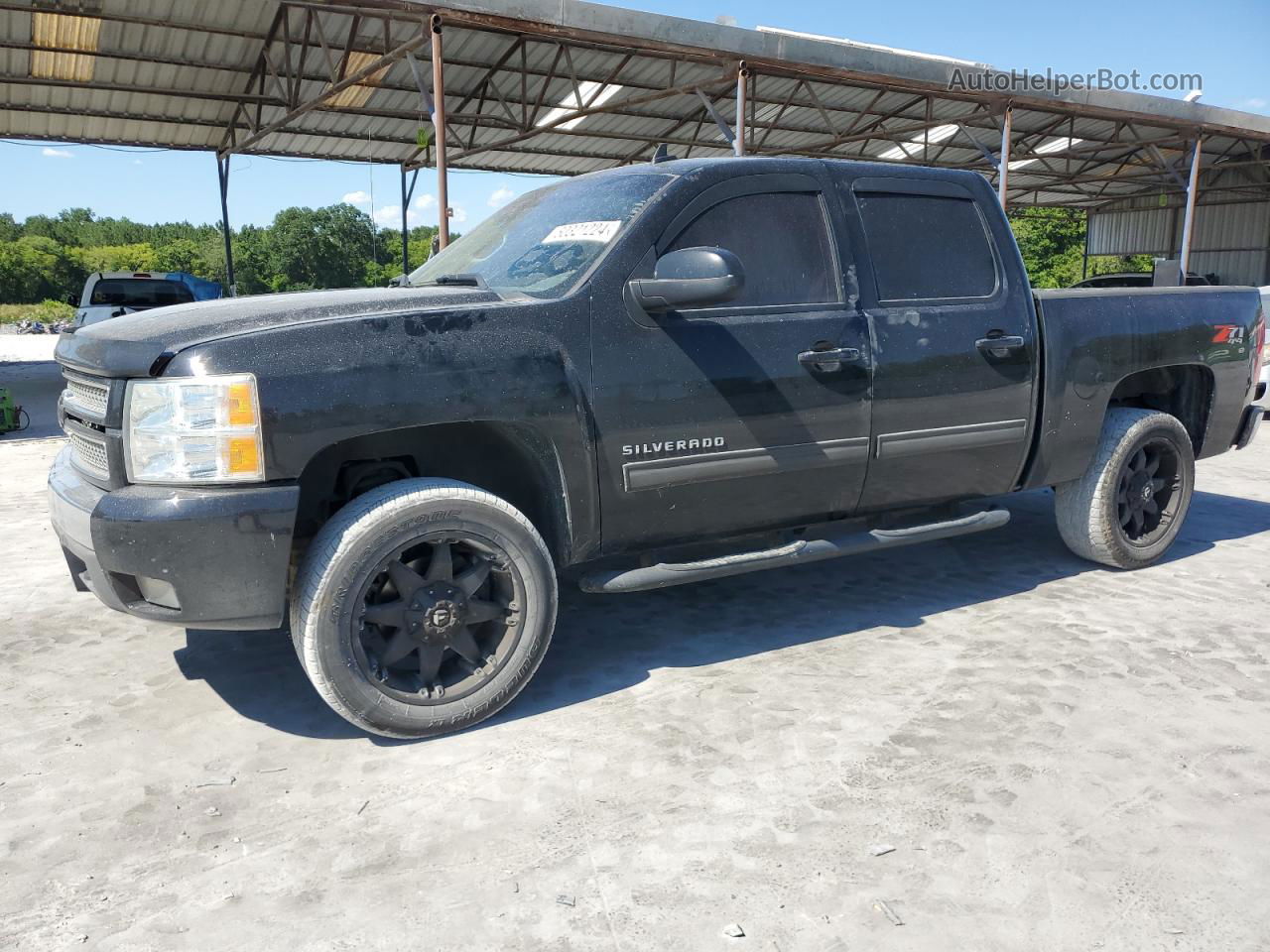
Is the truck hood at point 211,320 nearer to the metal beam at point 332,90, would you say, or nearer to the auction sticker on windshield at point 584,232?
the auction sticker on windshield at point 584,232

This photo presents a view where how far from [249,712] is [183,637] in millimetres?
842

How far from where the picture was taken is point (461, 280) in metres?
3.52

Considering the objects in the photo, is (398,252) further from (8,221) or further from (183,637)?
(183,637)

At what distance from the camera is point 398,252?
73.9 meters

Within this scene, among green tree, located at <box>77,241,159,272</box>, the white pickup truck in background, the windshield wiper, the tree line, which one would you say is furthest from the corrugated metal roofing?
green tree, located at <box>77,241,159,272</box>

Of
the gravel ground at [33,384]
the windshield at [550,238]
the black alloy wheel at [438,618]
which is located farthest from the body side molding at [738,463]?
the gravel ground at [33,384]

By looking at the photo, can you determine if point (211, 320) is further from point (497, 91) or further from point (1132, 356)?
point (497, 91)

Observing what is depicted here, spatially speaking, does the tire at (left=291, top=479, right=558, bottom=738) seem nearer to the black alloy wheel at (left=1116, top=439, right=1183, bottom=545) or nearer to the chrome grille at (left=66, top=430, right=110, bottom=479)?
the chrome grille at (left=66, top=430, right=110, bottom=479)

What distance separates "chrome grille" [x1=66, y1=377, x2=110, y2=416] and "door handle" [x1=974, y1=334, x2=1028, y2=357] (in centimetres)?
323

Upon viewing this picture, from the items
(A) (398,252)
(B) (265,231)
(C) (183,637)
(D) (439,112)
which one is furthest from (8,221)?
(C) (183,637)

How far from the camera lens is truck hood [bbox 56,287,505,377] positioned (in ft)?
8.94

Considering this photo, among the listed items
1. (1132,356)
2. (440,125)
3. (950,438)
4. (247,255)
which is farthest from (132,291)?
(247,255)

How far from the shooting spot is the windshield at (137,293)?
1317cm

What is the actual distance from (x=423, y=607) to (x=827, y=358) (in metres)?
1.73
